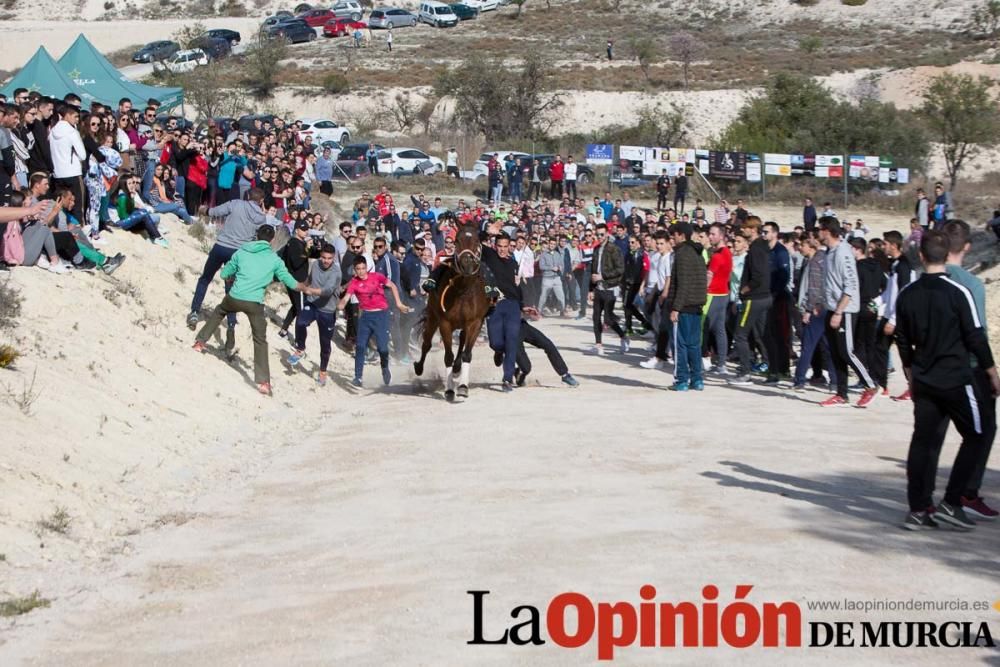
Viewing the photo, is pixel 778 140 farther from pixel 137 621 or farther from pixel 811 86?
pixel 137 621

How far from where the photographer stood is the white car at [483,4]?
9669 cm

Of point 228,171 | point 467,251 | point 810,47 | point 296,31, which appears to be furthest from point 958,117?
point 296,31

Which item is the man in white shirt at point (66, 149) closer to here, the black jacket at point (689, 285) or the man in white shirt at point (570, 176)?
the black jacket at point (689, 285)

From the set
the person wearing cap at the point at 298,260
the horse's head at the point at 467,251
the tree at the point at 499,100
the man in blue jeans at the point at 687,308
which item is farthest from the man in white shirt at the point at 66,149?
the tree at the point at 499,100

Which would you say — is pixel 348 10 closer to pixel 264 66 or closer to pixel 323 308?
pixel 264 66

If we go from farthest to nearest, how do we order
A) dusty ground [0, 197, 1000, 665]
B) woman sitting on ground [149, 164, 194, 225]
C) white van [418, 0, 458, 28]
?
white van [418, 0, 458, 28] → woman sitting on ground [149, 164, 194, 225] → dusty ground [0, 197, 1000, 665]

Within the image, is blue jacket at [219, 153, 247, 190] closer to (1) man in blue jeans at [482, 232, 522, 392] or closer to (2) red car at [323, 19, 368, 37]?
(1) man in blue jeans at [482, 232, 522, 392]

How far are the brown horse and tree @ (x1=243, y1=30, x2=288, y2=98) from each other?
189 feet

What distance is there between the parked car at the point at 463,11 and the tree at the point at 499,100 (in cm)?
3250

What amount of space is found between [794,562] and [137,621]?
13.0ft

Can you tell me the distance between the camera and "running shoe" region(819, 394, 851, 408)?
49.1ft

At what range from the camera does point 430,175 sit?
49031 mm

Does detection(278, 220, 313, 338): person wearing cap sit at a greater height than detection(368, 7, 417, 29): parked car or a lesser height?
lesser

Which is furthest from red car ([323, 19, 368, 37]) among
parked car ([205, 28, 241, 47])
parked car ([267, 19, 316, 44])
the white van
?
parked car ([205, 28, 241, 47])
